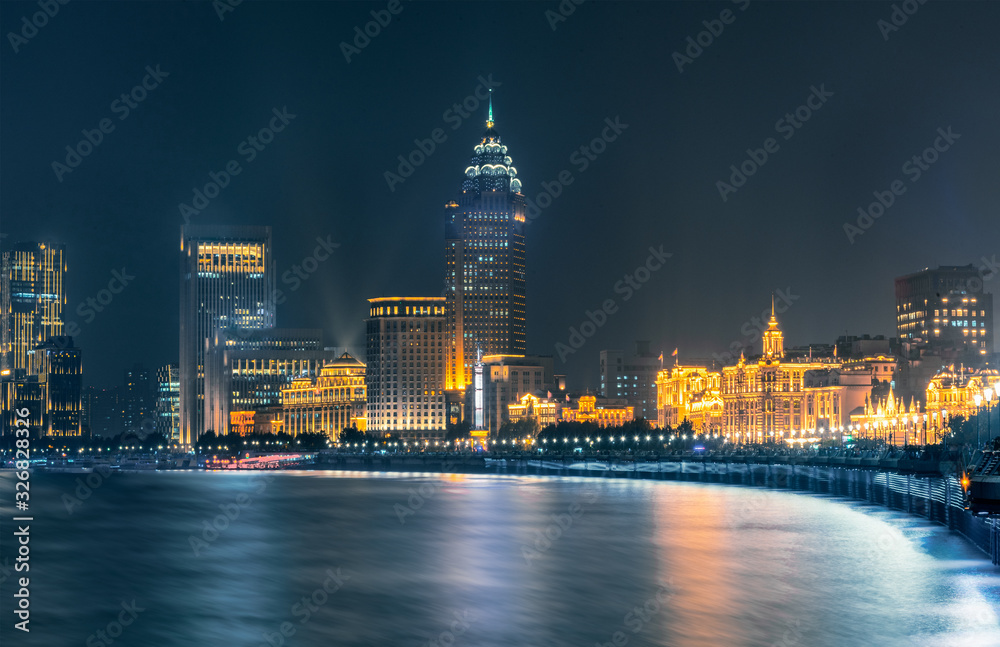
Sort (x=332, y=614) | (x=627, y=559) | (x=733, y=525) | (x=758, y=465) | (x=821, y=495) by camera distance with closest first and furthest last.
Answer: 1. (x=332, y=614)
2. (x=627, y=559)
3. (x=733, y=525)
4. (x=821, y=495)
5. (x=758, y=465)

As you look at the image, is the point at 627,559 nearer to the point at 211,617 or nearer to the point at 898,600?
the point at 898,600

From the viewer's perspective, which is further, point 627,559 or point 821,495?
point 821,495

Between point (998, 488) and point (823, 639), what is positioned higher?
point (998, 488)

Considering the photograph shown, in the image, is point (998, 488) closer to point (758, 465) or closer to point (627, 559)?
point (627, 559)

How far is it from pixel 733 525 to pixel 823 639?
168 feet

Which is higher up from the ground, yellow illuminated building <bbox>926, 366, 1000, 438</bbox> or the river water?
Result: yellow illuminated building <bbox>926, 366, 1000, 438</bbox>

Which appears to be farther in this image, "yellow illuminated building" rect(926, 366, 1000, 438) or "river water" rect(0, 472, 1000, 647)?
"yellow illuminated building" rect(926, 366, 1000, 438)

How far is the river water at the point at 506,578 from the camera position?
54469mm

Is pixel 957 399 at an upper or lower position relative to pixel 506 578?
upper

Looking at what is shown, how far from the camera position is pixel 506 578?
7119 centimetres

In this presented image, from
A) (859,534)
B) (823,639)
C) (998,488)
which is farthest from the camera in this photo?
(859,534)

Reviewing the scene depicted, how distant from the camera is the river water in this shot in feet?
179

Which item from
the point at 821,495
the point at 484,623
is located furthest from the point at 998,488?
the point at 821,495

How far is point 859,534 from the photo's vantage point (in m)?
89.7
